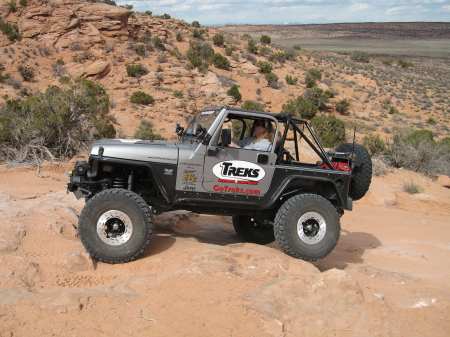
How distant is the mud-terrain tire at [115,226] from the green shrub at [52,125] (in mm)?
7461

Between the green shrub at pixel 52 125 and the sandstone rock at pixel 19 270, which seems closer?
the sandstone rock at pixel 19 270

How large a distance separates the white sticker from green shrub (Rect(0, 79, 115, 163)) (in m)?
7.90

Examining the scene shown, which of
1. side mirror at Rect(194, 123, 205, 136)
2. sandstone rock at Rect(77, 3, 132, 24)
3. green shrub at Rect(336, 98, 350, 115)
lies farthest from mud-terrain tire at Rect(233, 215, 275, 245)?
sandstone rock at Rect(77, 3, 132, 24)

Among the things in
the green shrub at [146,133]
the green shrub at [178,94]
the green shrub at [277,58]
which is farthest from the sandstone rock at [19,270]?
the green shrub at [277,58]

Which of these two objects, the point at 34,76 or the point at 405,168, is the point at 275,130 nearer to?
the point at 405,168

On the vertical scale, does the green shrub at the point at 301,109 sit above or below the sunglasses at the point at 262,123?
below

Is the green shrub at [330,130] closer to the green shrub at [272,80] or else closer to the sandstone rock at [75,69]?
the green shrub at [272,80]

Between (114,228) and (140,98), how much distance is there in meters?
19.5

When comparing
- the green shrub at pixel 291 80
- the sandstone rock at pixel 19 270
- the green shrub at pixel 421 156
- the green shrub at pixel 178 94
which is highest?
the green shrub at pixel 291 80

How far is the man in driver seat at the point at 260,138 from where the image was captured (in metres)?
5.62

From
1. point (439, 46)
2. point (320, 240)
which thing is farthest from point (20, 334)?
point (439, 46)

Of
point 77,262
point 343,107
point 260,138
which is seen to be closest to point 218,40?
point 343,107

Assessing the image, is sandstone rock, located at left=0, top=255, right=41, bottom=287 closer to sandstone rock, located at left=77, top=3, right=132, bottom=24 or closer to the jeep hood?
the jeep hood

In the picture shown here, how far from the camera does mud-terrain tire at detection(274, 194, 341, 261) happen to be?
17.8ft
